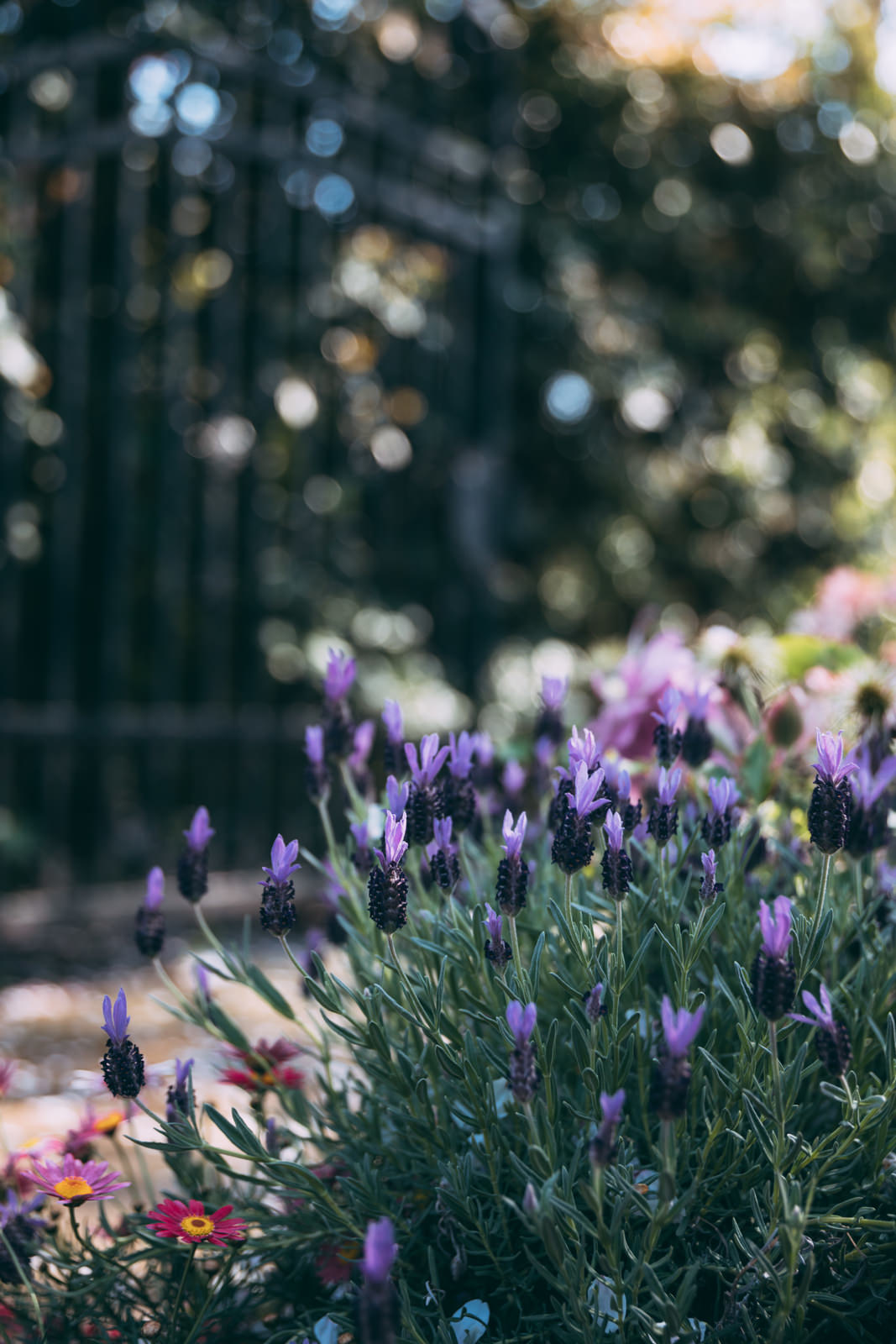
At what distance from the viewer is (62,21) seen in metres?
3.48

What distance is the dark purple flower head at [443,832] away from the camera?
98 cm

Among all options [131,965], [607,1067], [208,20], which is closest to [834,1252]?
[607,1067]

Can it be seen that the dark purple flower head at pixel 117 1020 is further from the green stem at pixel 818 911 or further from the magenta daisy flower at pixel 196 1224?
the green stem at pixel 818 911

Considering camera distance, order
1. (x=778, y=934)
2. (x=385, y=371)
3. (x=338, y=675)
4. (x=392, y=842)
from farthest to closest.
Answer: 1. (x=385, y=371)
2. (x=338, y=675)
3. (x=392, y=842)
4. (x=778, y=934)

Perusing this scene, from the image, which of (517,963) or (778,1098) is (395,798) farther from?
(778,1098)

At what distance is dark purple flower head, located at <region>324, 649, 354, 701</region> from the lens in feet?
3.94

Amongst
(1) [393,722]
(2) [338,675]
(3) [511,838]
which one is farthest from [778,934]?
(2) [338,675]

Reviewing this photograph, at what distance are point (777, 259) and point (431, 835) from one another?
14.0 ft

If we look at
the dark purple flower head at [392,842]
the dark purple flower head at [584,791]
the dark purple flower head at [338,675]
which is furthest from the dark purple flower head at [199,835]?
the dark purple flower head at [584,791]

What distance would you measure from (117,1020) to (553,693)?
0.57m

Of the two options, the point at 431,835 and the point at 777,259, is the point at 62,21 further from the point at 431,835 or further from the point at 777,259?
the point at 431,835

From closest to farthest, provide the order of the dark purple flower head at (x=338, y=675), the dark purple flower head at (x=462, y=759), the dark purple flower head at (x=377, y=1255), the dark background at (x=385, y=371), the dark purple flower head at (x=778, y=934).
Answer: the dark purple flower head at (x=377, y=1255), the dark purple flower head at (x=778, y=934), the dark purple flower head at (x=462, y=759), the dark purple flower head at (x=338, y=675), the dark background at (x=385, y=371)

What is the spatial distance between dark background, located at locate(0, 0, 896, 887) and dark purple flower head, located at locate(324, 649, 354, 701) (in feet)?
7.75

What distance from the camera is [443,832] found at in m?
0.99
